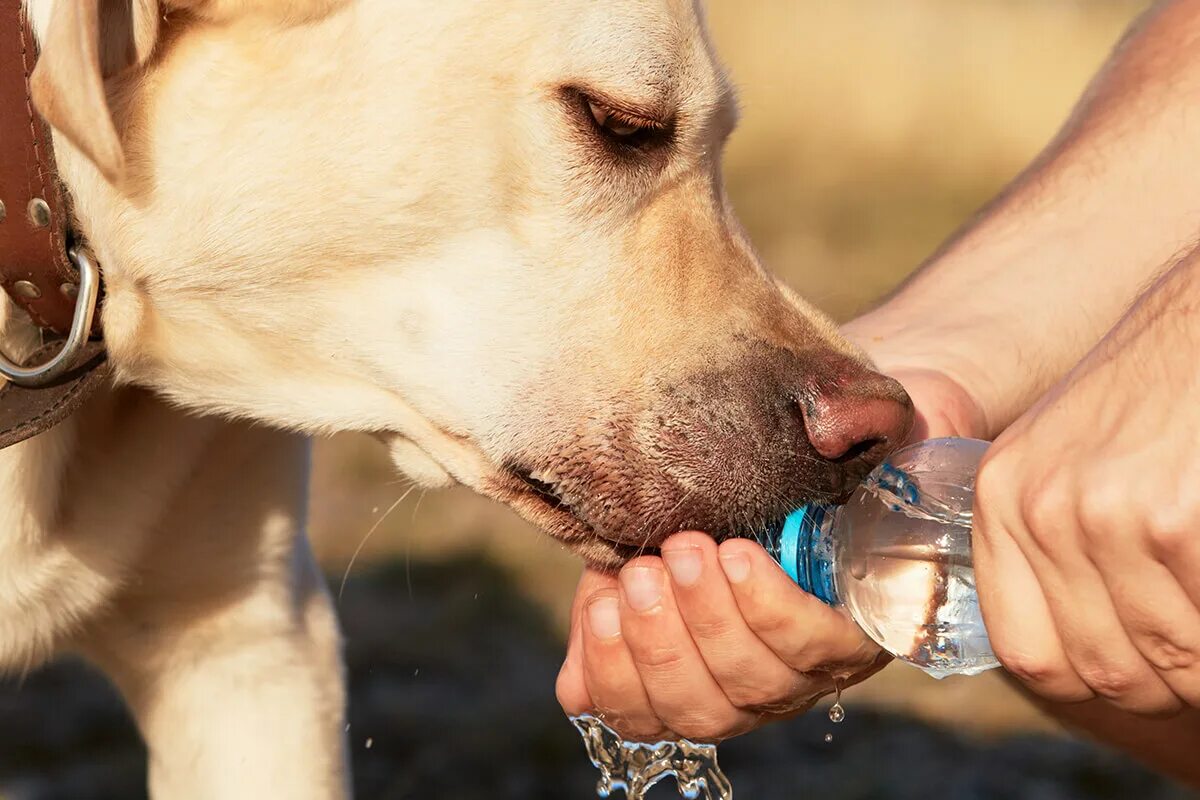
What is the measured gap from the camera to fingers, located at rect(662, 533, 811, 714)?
201cm

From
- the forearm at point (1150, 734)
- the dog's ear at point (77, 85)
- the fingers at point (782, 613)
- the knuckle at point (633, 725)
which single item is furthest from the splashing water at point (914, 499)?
the dog's ear at point (77, 85)

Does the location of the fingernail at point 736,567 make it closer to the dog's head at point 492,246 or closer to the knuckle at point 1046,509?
the dog's head at point 492,246

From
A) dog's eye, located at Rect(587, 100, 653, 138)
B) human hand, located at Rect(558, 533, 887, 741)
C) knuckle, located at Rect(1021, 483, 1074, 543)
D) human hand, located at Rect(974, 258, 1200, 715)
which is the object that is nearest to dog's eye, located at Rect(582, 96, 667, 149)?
dog's eye, located at Rect(587, 100, 653, 138)

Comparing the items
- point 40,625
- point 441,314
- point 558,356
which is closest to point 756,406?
point 558,356

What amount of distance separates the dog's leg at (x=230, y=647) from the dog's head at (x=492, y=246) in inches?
21.3

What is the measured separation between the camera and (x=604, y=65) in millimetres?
2113

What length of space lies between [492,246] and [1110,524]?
1020mm

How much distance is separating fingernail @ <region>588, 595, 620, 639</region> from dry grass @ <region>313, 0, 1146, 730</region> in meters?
5.57

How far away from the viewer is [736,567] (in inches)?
78.4

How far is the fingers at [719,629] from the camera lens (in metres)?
2.01

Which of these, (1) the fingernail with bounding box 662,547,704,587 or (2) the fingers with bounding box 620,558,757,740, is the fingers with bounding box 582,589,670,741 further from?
(1) the fingernail with bounding box 662,547,704,587

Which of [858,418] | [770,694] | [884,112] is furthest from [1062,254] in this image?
[884,112]

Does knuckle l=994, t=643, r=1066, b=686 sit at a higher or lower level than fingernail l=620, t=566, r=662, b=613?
higher

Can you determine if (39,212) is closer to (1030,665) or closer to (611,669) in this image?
(611,669)
